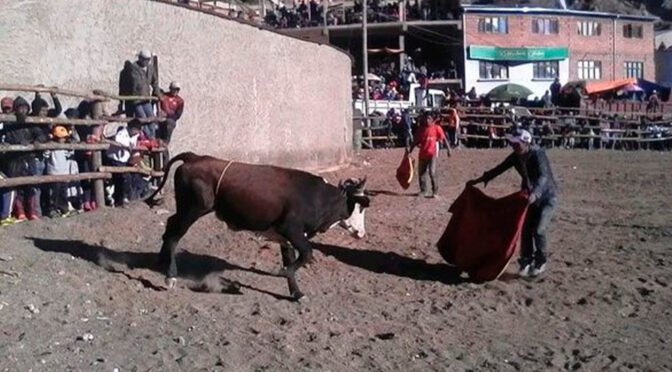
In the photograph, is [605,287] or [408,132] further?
[408,132]

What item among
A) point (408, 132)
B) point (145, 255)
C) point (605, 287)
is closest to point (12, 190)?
point (145, 255)

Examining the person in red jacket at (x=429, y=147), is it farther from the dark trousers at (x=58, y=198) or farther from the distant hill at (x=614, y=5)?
the distant hill at (x=614, y=5)

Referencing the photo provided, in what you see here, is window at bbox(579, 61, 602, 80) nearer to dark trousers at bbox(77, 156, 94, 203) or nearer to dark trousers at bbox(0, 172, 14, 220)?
dark trousers at bbox(77, 156, 94, 203)

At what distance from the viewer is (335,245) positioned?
40.5 feet

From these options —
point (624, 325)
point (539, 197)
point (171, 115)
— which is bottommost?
point (624, 325)

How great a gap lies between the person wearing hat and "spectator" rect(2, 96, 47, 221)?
18.1 feet

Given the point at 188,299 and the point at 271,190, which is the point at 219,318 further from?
the point at 271,190

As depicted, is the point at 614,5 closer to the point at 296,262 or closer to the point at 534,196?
the point at 534,196

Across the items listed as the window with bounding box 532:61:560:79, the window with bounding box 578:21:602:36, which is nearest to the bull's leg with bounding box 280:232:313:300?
the window with bounding box 532:61:560:79

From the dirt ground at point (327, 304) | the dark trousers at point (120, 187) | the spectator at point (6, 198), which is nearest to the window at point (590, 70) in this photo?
the dirt ground at point (327, 304)

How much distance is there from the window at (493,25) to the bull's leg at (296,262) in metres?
51.9

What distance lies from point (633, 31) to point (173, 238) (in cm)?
6242

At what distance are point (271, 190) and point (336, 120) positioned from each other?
1452cm

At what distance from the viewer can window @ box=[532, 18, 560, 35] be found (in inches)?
2454
